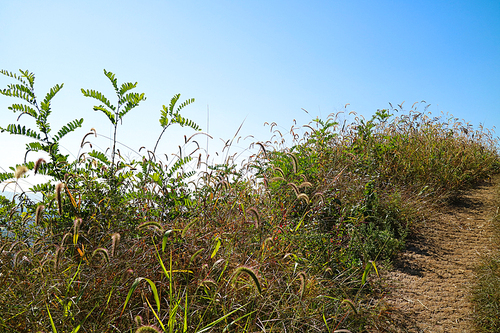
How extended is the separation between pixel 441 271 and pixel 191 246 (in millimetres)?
2662

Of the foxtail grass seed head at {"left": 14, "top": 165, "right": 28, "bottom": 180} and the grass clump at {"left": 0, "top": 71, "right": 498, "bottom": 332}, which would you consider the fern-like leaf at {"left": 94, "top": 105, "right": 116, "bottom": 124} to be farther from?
the foxtail grass seed head at {"left": 14, "top": 165, "right": 28, "bottom": 180}

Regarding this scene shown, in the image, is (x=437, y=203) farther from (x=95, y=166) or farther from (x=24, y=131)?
(x=24, y=131)

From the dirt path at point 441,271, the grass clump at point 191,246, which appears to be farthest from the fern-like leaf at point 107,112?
the dirt path at point 441,271

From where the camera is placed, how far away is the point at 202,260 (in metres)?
2.53

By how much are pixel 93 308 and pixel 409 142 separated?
238 inches

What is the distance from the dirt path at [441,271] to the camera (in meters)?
2.86

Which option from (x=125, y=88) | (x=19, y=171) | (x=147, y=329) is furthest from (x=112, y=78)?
(x=147, y=329)

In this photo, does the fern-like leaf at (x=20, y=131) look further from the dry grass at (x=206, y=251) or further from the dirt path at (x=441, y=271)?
the dirt path at (x=441, y=271)

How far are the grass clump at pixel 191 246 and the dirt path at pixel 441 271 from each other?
222 mm

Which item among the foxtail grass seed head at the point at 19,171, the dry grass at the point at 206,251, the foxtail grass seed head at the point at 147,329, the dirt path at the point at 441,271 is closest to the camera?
the foxtail grass seed head at the point at 147,329

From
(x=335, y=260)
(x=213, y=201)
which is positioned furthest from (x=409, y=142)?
(x=213, y=201)

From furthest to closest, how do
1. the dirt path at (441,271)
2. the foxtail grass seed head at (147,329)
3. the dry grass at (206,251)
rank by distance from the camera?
1. the dirt path at (441,271)
2. the dry grass at (206,251)
3. the foxtail grass seed head at (147,329)

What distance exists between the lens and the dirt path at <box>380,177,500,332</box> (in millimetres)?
2855

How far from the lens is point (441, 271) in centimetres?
354
